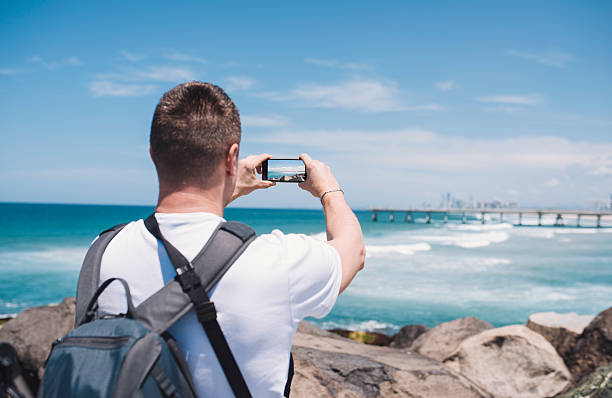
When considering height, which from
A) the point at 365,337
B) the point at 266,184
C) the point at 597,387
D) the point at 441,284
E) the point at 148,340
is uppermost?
the point at 266,184

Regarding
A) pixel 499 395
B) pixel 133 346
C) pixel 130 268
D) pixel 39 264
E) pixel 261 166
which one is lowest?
pixel 39 264

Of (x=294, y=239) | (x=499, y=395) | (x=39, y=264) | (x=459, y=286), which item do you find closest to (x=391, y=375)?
(x=499, y=395)

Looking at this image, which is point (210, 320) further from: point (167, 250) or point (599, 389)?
point (599, 389)

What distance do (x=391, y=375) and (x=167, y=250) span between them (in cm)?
355

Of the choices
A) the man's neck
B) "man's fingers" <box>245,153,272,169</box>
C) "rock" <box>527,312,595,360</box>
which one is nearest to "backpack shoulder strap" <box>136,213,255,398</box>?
the man's neck

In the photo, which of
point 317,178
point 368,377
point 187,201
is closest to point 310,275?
point 187,201

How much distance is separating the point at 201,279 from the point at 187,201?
281 millimetres

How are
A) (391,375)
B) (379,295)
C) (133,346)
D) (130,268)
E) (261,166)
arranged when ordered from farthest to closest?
(379,295) → (391,375) → (261,166) → (130,268) → (133,346)

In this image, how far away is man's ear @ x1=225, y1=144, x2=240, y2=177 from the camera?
1496 mm

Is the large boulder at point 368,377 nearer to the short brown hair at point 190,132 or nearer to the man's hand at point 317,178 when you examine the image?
Answer: the man's hand at point 317,178

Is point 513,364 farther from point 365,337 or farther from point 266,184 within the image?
point 266,184

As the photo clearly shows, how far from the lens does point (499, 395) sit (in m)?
6.46

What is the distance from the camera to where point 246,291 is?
133cm

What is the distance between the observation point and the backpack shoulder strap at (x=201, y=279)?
129 cm
